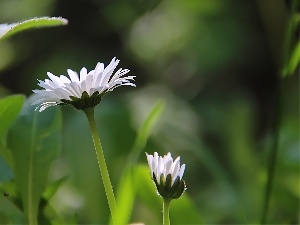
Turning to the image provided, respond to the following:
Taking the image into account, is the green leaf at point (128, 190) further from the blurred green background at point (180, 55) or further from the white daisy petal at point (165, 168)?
the blurred green background at point (180, 55)

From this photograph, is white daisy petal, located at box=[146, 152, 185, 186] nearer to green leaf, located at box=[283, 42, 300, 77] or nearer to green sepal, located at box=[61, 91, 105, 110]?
green sepal, located at box=[61, 91, 105, 110]

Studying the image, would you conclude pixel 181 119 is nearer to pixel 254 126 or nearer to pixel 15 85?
pixel 254 126

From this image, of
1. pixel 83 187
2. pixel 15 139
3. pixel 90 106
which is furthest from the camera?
pixel 83 187

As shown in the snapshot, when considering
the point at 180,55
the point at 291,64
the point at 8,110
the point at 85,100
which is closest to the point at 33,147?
the point at 8,110

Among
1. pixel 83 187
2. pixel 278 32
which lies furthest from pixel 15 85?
pixel 83 187

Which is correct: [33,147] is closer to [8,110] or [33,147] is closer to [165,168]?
[8,110]
